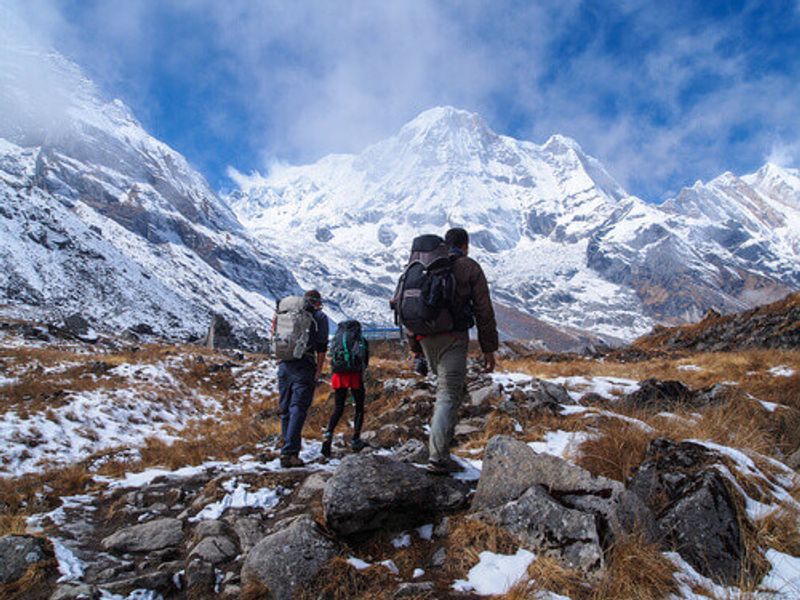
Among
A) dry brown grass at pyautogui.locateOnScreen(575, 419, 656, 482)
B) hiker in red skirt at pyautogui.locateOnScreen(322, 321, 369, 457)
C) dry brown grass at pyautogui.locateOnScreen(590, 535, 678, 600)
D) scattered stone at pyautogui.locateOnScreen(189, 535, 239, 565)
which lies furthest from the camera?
hiker in red skirt at pyautogui.locateOnScreen(322, 321, 369, 457)

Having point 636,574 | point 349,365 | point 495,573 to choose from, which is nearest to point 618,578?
point 636,574

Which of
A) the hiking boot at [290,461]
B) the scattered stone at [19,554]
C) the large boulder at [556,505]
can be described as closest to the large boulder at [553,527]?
the large boulder at [556,505]

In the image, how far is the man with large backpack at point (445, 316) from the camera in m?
4.50

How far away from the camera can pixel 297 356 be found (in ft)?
21.2

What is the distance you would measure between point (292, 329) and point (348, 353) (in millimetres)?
1333

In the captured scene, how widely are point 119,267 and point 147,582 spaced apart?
273 ft

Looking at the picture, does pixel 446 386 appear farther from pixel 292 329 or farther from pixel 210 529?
pixel 292 329

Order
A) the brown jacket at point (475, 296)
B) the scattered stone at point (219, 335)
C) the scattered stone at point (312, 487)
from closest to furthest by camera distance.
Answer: the brown jacket at point (475, 296)
the scattered stone at point (312, 487)
the scattered stone at point (219, 335)

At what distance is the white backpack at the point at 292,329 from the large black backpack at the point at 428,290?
2.32 meters

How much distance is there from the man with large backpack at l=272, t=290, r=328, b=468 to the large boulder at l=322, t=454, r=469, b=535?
2538 mm

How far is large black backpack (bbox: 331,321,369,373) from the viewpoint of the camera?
24.8 feet

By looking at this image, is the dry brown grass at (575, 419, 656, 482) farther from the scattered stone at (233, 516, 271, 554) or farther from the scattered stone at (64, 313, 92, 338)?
the scattered stone at (64, 313, 92, 338)

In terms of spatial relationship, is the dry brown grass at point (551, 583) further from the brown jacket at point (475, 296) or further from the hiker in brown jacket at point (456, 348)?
the brown jacket at point (475, 296)

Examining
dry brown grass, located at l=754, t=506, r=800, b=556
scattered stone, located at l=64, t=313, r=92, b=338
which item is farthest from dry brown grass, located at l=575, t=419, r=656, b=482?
scattered stone, located at l=64, t=313, r=92, b=338
